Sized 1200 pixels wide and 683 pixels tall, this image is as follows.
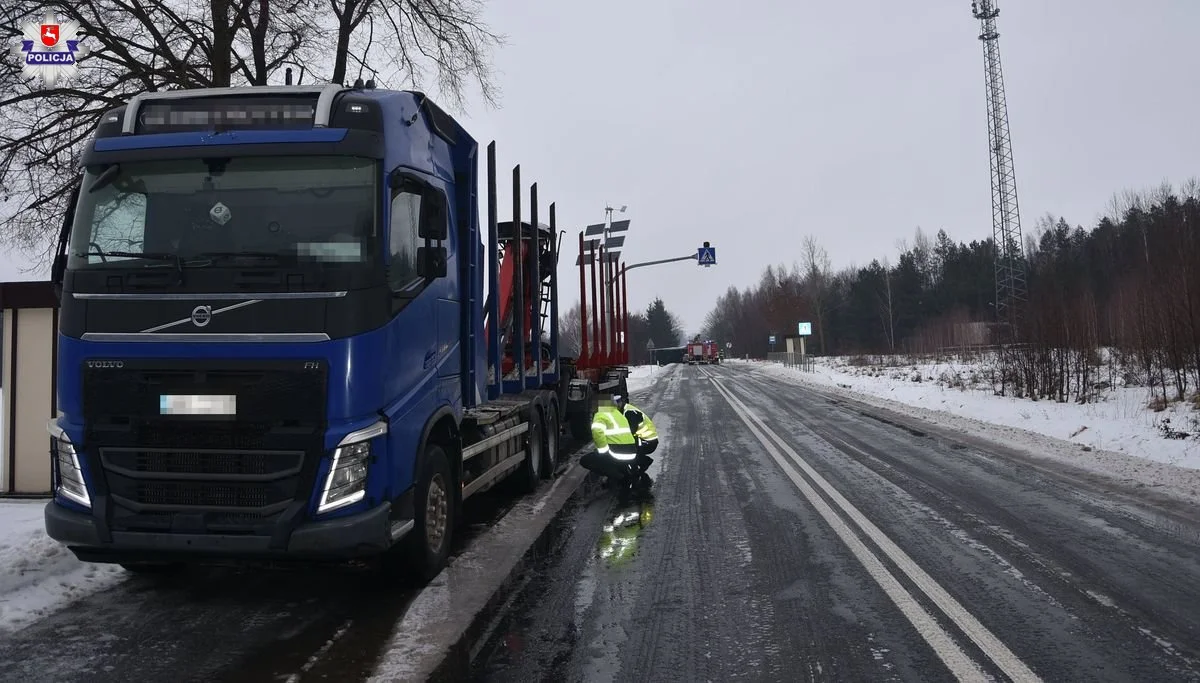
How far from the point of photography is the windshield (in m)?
4.68

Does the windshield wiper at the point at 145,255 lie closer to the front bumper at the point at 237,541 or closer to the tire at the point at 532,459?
the front bumper at the point at 237,541

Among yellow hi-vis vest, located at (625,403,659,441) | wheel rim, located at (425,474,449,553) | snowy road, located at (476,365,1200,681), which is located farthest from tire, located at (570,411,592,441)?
wheel rim, located at (425,474,449,553)

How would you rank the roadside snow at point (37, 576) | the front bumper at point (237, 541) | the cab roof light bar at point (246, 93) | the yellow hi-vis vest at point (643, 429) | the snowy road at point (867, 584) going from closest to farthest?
1. the snowy road at point (867, 584)
2. the front bumper at point (237, 541)
3. the roadside snow at point (37, 576)
4. the cab roof light bar at point (246, 93)
5. the yellow hi-vis vest at point (643, 429)

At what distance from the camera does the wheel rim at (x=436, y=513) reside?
5.38m

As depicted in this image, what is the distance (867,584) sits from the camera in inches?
203

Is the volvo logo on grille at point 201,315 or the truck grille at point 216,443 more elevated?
the volvo logo on grille at point 201,315

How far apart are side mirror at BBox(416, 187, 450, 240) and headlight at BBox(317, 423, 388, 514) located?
58.4 inches

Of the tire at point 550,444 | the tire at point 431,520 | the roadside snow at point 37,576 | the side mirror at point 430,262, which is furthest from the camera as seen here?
the tire at point 550,444

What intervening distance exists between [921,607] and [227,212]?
490 centimetres

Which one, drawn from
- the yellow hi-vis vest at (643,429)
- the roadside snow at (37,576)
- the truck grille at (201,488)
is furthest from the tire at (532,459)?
the truck grille at (201,488)

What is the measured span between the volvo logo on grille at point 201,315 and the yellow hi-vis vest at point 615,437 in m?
5.29

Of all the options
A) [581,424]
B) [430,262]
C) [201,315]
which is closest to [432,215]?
[430,262]

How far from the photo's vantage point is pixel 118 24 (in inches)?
463

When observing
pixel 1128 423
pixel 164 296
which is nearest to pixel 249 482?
pixel 164 296
